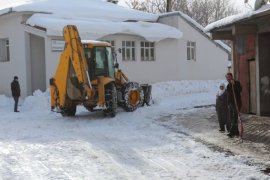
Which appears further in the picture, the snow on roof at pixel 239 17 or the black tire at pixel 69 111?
the black tire at pixel 69 111

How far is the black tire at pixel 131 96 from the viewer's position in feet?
58.6

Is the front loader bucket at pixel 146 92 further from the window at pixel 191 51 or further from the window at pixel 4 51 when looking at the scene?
the window at pixel 191 51

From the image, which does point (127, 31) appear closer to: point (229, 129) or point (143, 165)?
point (229, 129)

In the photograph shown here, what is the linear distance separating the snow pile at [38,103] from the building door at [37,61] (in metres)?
3.24

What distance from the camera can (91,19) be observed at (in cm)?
2648

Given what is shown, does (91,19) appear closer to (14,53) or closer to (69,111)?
(14,53)

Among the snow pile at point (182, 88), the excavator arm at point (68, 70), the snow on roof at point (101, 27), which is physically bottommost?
the snow pile at point (182, 88)

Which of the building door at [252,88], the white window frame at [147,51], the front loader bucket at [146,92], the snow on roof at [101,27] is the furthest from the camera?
the white window frame at [147,51]

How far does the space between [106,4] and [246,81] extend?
51.1ft

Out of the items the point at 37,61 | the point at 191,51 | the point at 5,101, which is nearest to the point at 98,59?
the point at 5,101

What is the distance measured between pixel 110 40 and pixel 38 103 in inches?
271

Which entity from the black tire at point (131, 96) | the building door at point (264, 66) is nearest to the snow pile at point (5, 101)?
the black tire at point (131, 96)

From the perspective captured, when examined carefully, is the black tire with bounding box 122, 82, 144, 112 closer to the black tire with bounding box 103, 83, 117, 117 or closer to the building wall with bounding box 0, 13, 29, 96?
the black tire with bounding box 103, 83, 117, 117

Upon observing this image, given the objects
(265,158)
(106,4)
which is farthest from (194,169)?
(106,4)
